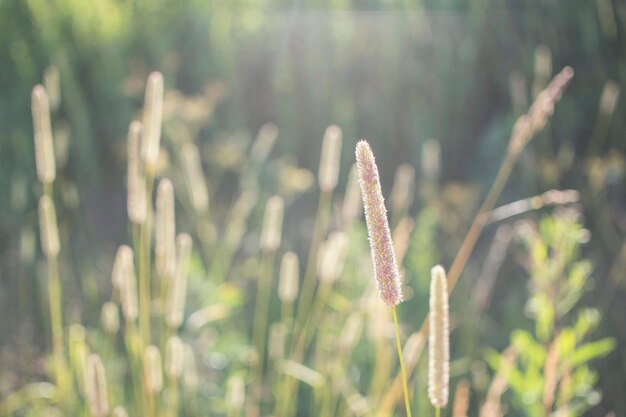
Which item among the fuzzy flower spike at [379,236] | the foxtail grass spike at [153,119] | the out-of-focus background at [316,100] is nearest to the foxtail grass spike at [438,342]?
the fuzzy flower spike at [379,236]

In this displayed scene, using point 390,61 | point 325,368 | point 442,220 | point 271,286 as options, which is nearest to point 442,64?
point 390,61

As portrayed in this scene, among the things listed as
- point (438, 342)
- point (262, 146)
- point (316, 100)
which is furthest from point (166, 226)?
point (316, 100)

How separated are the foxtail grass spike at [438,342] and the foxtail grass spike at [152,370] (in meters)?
0.72

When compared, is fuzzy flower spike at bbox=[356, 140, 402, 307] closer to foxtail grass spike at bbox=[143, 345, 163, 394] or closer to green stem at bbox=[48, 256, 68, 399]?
foxtail grass spike at bbox=[143, 345, 163, 394]

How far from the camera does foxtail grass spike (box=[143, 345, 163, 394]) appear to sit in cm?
153

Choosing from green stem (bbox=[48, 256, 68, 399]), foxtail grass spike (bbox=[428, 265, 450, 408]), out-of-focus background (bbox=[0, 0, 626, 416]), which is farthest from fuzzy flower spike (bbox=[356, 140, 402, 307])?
out-of-focus background (bbox=[0, 0, 626, 416])

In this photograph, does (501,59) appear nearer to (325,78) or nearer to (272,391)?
(325,78)

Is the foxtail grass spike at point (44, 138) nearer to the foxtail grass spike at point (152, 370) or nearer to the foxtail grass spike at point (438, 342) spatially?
the foxtail grass spike at point (152, 370)

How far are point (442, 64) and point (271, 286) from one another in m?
1.72

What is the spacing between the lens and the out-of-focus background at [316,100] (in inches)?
140

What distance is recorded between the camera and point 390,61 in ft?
13.9

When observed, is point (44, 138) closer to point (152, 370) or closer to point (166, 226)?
point (166, 226)

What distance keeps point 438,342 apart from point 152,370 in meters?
0.75

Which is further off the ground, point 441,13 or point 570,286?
point 441,13
